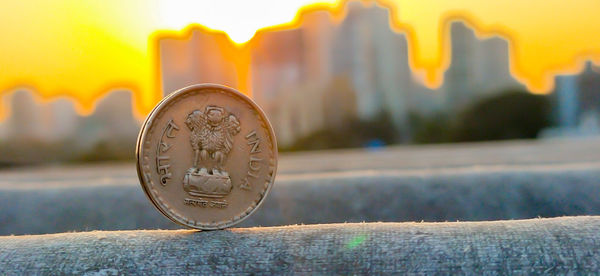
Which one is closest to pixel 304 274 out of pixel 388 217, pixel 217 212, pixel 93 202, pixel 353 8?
pixel 217 212

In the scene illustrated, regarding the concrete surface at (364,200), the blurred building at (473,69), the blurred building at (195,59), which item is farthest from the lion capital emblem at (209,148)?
the blurred building at (473,69)

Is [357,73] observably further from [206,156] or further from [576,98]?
[206,156]

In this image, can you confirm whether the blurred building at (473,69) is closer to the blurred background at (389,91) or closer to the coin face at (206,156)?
the blurred background at (389,91)

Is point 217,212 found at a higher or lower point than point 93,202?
higher

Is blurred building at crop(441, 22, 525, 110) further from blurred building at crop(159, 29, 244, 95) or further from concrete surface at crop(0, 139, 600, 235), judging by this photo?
concrete surface at crop(0, 139, 600, 235)

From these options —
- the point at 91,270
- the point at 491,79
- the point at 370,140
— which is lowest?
the point at 370,140

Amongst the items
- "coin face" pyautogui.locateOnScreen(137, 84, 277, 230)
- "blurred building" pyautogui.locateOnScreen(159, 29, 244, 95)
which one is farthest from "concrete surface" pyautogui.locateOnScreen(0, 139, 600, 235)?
"blurred building" pyautogui.locateOnScreen(159, 29, 244, 95)

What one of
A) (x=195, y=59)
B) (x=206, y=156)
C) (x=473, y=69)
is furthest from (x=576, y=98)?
(x=206, y=156)

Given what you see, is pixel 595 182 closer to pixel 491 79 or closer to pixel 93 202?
pixel 93 202
